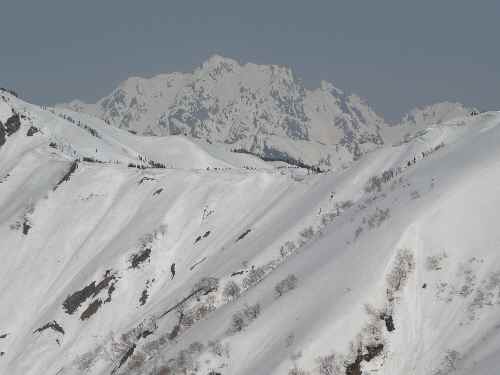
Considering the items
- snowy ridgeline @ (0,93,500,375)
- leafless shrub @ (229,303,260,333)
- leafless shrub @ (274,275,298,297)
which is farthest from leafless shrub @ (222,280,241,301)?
leafless shrub @ (229,303,260,333)

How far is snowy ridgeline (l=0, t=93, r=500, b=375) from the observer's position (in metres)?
27.9

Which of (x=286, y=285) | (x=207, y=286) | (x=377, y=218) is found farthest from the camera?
(x=207, y=286)

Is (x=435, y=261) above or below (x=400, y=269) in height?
below

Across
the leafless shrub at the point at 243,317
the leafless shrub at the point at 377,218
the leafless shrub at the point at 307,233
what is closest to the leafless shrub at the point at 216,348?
the leafless shrub at the point at 243,317

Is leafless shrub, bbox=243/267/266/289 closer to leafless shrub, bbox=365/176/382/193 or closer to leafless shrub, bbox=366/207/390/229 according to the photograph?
leafless shrub, bbox=366/207/390/229

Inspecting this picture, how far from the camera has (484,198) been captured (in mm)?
33594

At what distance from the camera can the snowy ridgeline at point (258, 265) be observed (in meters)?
27.9

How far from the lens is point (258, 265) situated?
170 feet

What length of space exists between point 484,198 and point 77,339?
49.3 m

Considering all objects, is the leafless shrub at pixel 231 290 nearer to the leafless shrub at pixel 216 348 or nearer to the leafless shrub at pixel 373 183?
the leafless shrub at pixel 216 348

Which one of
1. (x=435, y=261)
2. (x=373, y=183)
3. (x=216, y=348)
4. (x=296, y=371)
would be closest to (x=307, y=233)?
(x=373, y=183)

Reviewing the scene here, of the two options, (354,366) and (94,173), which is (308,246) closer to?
(354,366)

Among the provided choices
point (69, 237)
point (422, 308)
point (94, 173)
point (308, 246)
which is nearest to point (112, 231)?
point (69, 237)

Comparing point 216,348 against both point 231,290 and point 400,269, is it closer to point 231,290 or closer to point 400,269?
point 400,269
